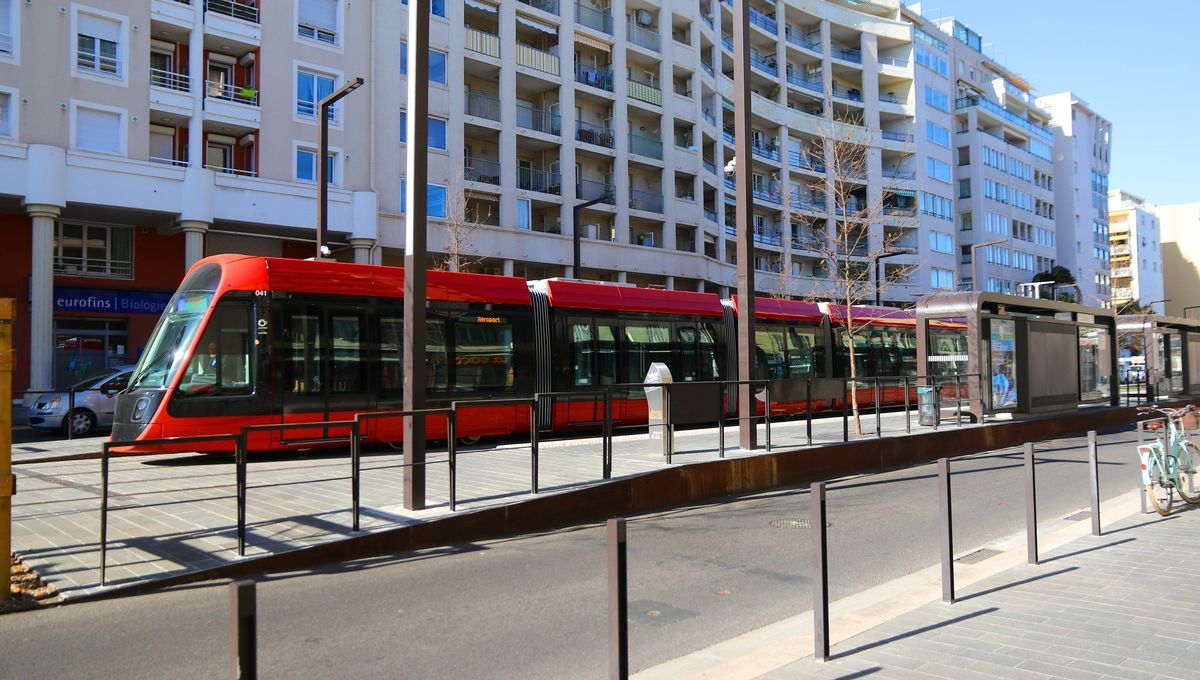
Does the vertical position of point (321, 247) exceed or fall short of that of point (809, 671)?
it exceeds it

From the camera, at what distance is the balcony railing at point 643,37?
42.3 m

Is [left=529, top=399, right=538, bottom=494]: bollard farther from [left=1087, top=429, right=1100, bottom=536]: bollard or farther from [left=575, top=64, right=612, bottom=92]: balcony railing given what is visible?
[left=575, top=64, right=612, bottom=92]: balcony railing

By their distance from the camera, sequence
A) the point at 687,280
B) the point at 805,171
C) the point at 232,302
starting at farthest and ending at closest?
the point at 805,171
the point at 687,280
the point at 232,302

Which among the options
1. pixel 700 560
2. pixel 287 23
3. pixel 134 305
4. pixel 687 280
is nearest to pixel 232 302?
pixel 700 560

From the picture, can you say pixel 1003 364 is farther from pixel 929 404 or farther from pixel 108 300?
pixel 108 300

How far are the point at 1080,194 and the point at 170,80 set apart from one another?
9273cm

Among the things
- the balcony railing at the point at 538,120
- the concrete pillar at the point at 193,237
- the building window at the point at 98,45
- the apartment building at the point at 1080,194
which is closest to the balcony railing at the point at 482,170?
the balcony railing at the point at 538,120

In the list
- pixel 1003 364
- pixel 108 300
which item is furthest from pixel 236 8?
pixel 1003 364

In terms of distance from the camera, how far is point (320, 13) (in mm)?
30594

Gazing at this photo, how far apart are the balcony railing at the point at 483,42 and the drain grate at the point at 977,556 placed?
3260 centimetres

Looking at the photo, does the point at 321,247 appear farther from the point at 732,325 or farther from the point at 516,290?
the point at 732,325

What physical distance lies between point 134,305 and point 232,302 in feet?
58.2

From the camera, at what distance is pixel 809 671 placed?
419cm

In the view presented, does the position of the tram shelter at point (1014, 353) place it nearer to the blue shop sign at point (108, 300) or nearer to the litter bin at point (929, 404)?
the litter bin at point (929, 404)
